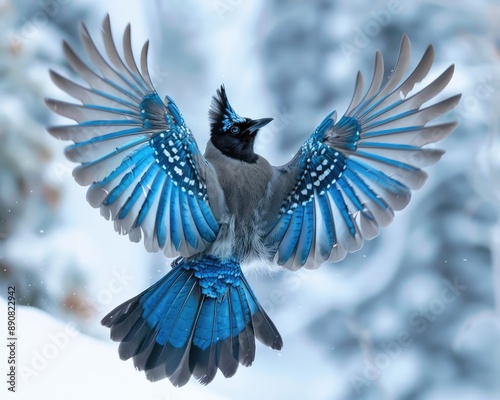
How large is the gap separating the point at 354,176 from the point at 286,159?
579 millimetres

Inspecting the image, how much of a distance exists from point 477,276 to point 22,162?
174cm

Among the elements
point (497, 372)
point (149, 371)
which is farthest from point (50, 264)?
point (497, 372)

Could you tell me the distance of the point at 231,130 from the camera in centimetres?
184

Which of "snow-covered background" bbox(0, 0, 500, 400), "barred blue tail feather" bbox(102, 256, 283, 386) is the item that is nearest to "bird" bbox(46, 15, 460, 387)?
"barred blue tail feather" bbox(102, 256, 283, 386)

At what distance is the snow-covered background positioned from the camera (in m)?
2.41

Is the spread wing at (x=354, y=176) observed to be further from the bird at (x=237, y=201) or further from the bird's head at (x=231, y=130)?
the bird's head at (x=231, y=130)

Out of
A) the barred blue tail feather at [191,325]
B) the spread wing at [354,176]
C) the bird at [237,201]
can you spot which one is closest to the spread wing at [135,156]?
the bird at [237,201]

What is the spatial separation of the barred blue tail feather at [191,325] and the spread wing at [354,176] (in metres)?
0.18

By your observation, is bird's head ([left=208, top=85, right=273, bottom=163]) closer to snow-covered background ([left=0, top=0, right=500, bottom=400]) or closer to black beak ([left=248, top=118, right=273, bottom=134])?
black beak ([left=248, top=118, right=273, bottom=134])

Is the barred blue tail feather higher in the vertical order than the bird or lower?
lower

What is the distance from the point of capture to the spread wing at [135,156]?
1488 millimetres

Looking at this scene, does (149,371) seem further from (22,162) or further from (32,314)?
(22,162)

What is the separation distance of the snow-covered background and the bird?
53 centimetres

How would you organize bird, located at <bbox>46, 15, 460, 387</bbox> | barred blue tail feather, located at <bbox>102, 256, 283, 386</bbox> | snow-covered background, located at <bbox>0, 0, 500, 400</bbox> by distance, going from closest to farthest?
bird, located at <bbox>46, 15, 460, 387</bbox> → barred blue tail feather, located at <bbox>102, 256, 283, 386</bbox> → snow-covered background, located at <bbox>0, 0, 500, 400</bbox>
